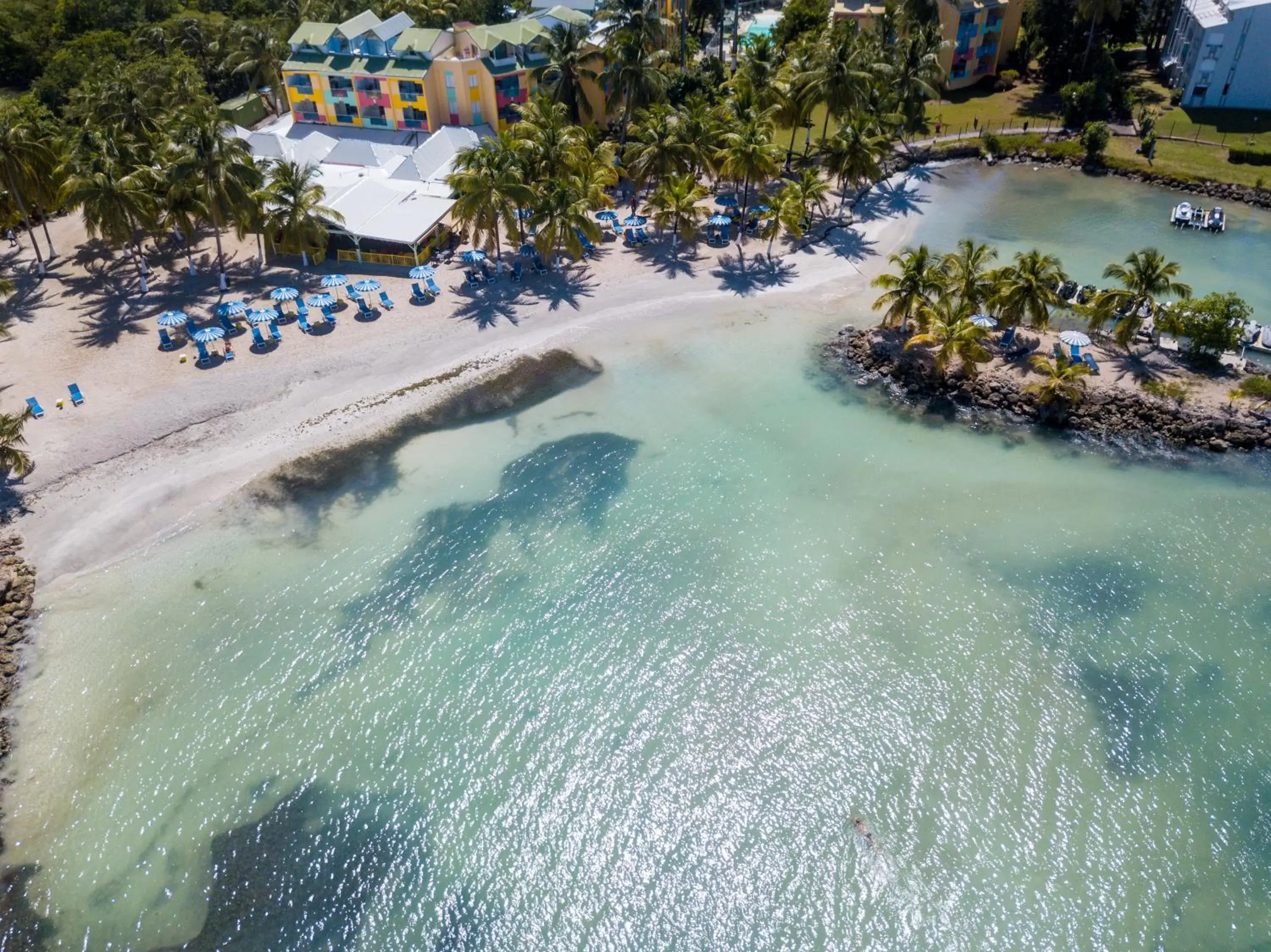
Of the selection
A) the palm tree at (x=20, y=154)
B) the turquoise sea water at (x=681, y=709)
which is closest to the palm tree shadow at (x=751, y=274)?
the turquoise sea water at (x=681, y=709)

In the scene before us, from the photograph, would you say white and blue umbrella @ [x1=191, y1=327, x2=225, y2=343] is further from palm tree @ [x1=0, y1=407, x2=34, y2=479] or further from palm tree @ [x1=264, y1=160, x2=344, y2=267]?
palm tree @ [x1=264, y1=160, x2=344, y2=267]

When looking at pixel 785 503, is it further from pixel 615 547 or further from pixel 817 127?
pixel 817 127

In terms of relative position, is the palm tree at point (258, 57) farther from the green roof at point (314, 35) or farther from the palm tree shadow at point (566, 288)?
the palm tree shadow at point (566, 288)

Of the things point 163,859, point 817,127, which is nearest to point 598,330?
point 163,859

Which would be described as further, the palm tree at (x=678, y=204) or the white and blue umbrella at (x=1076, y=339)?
the palm tree at (x=678, y=204)

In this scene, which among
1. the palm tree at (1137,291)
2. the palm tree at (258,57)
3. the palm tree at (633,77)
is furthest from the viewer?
the palm tree at (258,57)
